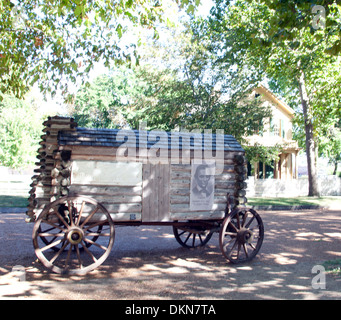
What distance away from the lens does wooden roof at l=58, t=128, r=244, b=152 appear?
7.21 meters

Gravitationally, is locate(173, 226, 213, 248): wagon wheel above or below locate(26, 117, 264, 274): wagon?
below

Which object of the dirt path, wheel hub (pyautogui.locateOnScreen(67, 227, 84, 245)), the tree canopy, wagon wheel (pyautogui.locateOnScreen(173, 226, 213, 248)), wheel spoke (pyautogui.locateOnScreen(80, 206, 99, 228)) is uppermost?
the tree canopy

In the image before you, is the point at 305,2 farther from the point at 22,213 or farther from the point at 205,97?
the point at 205,97

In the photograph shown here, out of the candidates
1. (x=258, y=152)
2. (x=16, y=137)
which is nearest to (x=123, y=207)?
(x=258, y=152)

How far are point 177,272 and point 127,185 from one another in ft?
6.05

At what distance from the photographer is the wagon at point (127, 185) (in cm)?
693

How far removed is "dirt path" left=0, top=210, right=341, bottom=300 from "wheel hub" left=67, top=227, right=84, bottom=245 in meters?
0.63

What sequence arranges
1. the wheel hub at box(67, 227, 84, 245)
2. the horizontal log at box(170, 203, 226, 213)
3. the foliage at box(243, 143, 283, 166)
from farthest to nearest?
the foliage at box(243, 143, 283, 166) < the horizontal log at box(170, 203, 226, 213) < the wheel hub at box(67, 227, 84, 245)

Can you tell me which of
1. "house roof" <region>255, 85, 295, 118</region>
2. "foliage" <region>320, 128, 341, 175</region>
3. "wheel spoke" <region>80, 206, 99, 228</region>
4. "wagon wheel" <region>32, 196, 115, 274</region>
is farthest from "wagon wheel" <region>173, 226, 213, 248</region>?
"foliage" <region>320, 128, 341, 175</region>

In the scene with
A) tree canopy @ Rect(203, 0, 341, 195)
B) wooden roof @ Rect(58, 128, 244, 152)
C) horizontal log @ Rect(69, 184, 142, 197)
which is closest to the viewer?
horizontal log @ Rect(69, 184, 142, 197)

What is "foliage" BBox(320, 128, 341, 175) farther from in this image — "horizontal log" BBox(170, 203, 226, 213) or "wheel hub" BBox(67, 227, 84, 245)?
"wheel hub" BBox(67, 227, 84, 245)

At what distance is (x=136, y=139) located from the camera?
25.1 feet

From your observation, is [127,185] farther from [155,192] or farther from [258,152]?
[258,152]

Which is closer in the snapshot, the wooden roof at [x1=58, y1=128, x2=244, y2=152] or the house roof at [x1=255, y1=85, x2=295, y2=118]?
the wooden roof at [x1=58, y1=128, x2=244, y2=152]
